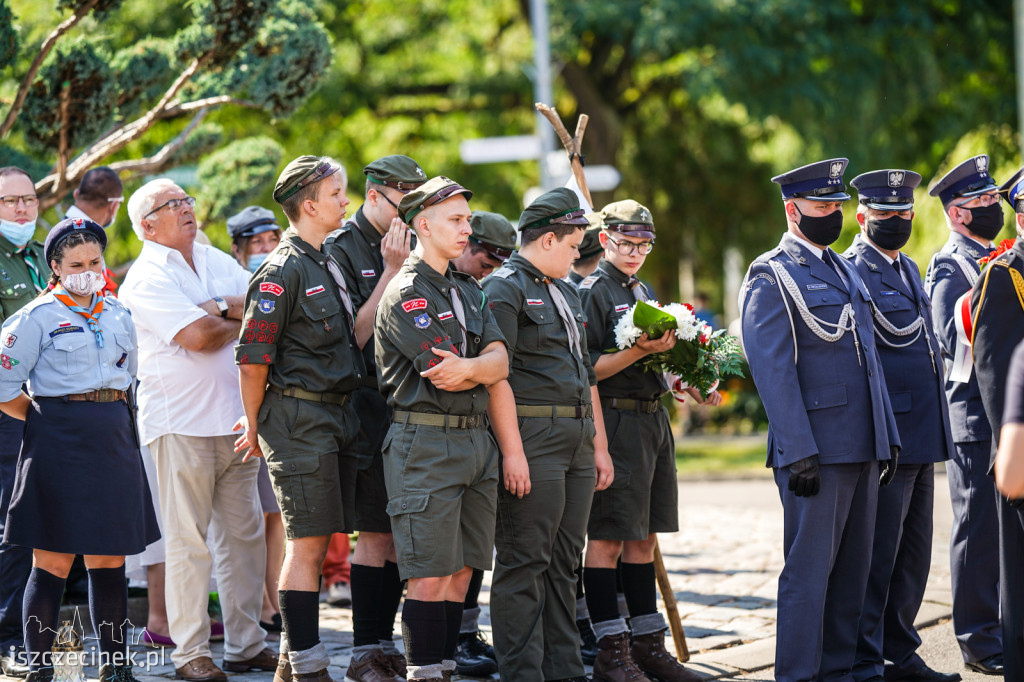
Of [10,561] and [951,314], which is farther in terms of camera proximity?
[951,314]

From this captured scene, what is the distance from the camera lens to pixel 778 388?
209 inches

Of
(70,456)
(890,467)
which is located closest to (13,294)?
(70,456)

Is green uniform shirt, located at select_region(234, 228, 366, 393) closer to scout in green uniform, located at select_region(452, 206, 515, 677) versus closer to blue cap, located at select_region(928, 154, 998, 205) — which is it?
scout in green uniform, located at select_region(452, 206, 515, 677)

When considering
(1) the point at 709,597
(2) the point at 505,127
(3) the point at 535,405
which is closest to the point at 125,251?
(2) the point at 505,127

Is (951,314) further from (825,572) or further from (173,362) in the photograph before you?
(173,362)

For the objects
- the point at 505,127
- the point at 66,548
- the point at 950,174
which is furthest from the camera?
the point at 505,127

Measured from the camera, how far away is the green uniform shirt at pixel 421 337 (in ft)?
16.4

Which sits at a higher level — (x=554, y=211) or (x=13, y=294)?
(x=554, y=211)

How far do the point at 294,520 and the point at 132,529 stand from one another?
2.62ft

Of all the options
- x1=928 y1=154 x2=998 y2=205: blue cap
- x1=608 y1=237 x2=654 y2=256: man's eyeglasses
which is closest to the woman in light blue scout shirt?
x1=608 y1=237 x2=654 y2=256: man's eyeglasses

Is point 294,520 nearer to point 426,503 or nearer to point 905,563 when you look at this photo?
point 426,503

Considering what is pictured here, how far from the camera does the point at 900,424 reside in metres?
5.87

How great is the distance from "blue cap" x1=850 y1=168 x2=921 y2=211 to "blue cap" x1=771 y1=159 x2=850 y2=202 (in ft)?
1.74

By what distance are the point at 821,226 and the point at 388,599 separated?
2.75 metres
